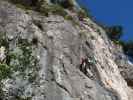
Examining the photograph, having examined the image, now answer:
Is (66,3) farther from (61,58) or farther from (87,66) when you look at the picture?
(61,58)

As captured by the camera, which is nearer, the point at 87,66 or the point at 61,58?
the point at 61,58

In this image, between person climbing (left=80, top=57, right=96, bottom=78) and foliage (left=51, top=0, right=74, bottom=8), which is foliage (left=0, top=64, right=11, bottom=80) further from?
foliage (left=51, top=0, right=74, bottom=8)

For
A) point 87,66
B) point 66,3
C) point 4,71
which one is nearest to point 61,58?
point 87,66

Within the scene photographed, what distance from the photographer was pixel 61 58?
113 feet

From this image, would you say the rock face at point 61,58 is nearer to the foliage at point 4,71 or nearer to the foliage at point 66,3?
the foliage at point 4,71

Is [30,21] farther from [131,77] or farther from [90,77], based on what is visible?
[131,77]

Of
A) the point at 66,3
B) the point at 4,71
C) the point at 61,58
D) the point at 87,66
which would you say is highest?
the point at 4,71

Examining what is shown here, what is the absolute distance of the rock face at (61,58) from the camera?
93.5 feet

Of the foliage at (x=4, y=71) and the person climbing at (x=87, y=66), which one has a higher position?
the foliage at (x=4, y=71)

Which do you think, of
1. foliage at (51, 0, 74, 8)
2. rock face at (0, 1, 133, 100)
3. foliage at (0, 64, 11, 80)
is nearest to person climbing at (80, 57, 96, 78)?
rock face at (0, 1, 133, 100)

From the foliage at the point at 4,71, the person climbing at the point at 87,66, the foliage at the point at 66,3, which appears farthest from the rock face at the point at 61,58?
the foliage at the point at 66,3

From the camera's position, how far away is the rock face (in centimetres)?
2848

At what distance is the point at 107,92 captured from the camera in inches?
1391

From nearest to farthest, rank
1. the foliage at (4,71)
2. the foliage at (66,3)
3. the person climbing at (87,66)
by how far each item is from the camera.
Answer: the foliage at (4,71) → the person climbing at (87,66) → the foliage at (66,3)
